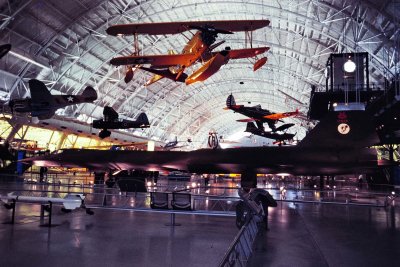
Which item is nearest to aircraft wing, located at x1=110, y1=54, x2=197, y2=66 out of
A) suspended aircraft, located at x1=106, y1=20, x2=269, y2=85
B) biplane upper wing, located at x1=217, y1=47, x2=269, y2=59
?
suspended aircraft, located at x1=106, y1=20, x2=269, y2=85

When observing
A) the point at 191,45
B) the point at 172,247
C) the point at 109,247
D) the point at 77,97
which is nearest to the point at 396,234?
the point at 172,247

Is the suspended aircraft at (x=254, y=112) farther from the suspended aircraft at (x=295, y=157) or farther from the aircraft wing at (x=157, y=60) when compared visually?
the suspended aircraft at (x=295, y=157)

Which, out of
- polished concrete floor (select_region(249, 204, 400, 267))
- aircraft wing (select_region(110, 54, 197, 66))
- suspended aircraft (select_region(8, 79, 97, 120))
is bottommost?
polished concrete floor (select_region(249, 204, 400, 267))

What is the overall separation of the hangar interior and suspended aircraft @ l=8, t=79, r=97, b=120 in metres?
3.41

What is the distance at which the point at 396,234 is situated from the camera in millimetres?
7898

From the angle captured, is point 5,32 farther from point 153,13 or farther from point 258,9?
point 258,9

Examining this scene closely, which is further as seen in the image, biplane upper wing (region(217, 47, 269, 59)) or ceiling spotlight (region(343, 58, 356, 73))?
ceiling spotlight (region(343, 58, 356, 73))

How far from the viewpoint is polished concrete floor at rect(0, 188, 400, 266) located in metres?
5.34

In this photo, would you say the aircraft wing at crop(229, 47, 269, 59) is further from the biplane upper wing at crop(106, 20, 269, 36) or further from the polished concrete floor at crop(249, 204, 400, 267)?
the polished concrete floor at crop(249, 204, 400, 267)

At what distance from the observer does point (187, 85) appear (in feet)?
82.9

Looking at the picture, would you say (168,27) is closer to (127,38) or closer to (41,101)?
(41,101)

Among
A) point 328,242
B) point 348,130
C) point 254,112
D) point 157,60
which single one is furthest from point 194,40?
point 328,242

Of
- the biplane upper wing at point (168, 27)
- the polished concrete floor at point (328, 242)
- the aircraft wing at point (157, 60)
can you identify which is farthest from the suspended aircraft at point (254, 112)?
the polished concrete floor at point (328, 242)

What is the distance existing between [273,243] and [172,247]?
6.93 feet
